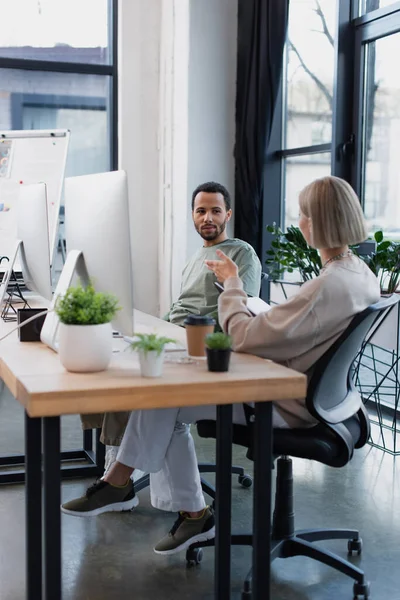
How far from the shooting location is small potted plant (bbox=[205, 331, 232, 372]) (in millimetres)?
1743

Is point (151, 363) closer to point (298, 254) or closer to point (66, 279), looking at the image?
point (66, 279)

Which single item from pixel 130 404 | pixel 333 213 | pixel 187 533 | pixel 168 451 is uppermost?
pixel 333 213

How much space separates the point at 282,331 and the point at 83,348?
522mm

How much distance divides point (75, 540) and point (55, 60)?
3.88 m

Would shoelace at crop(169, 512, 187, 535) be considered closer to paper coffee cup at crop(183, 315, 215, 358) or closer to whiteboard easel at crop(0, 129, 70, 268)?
paper coffee cup at crop(183, 315, 215, 358)

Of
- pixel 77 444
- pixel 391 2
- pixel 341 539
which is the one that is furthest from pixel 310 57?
pixel 341 539

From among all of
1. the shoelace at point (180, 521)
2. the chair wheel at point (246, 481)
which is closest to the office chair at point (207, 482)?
the chair wheel at point (246, 481)

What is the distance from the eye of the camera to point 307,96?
15.5ft

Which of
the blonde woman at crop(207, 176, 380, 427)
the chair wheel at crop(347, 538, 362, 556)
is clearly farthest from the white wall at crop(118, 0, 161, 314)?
the blonde woman at crop(207, 176, 380, 427)

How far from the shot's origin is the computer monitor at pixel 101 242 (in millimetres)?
1837

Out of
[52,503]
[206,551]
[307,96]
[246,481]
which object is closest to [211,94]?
[307,96]

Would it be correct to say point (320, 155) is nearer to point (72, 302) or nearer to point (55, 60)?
point (55, 60)

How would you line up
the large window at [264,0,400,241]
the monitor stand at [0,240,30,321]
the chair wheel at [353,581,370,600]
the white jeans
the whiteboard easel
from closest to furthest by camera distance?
the chair wheel at [353,581,370,600] → the white jeans → the monitor stand at [0,240,30,321] → the whiteboard easel → the large window at [264,0,400,241]

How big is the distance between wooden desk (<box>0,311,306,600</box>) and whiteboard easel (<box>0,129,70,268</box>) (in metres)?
2.01
